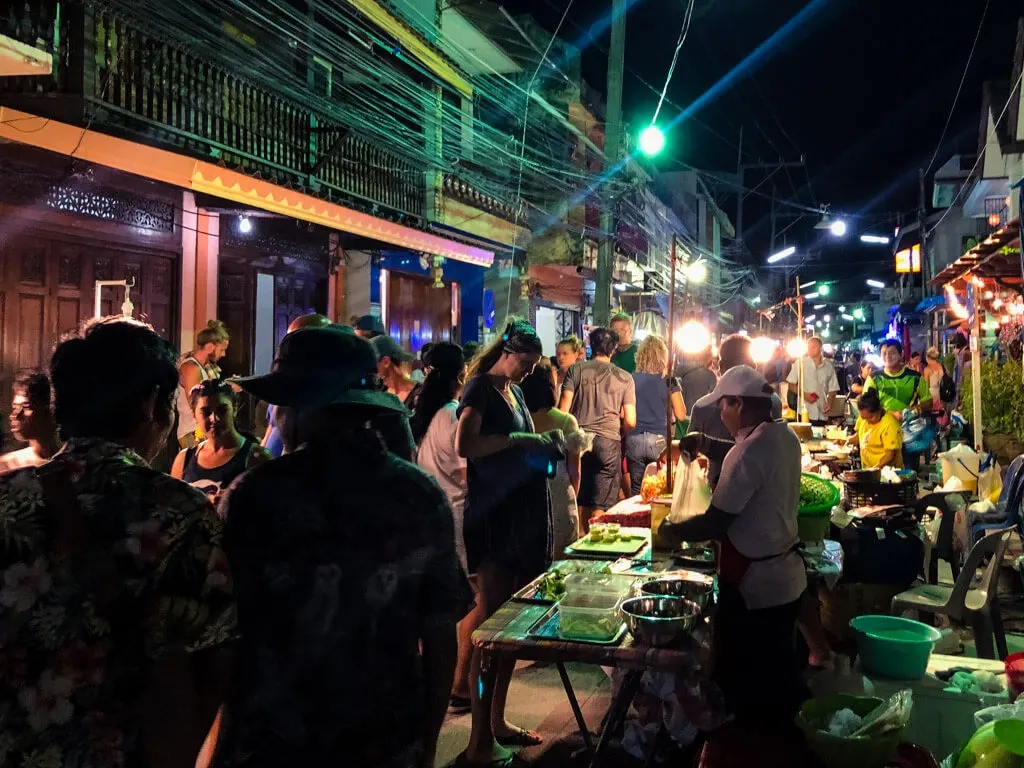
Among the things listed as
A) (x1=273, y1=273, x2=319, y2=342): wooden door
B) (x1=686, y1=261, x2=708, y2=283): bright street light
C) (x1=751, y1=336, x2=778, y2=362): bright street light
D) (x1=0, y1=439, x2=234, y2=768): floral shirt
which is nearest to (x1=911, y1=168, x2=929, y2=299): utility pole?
(x1=686, y1=261, x2=708, y2=283): bright street light

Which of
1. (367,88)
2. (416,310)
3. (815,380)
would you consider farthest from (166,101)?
(815,380)

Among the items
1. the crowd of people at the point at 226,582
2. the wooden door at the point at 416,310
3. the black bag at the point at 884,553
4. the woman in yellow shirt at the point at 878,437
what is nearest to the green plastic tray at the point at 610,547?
the black bag at the point at 884,553

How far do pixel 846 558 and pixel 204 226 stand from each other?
28.4ft

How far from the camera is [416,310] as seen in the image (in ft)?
53.1

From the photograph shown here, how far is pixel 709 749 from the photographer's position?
388cm

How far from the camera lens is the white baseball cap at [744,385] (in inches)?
161

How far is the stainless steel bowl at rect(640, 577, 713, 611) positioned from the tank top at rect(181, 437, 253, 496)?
8.46ft

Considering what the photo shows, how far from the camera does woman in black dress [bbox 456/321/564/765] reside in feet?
14.8

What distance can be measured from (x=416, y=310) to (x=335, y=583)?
14432mm

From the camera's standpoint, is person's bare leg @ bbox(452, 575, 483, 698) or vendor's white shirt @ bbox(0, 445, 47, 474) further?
person's bare leg @ bbox(452, 575, 483, 698)

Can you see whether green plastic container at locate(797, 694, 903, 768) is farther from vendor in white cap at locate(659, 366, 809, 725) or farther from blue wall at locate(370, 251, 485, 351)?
blue wall at locate(370, 251, 485, 351)

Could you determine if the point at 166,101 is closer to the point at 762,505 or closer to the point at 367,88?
the point at 367,88

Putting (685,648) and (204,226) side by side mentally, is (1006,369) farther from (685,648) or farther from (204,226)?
(204,226)

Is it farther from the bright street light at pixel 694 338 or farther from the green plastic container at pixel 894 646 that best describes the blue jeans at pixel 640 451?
the green plastic container at pixel 894 646
